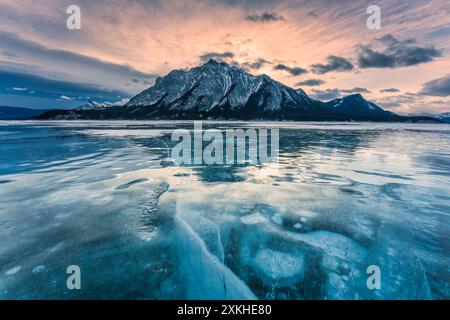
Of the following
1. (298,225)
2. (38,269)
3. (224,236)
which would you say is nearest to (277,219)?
(298,225)

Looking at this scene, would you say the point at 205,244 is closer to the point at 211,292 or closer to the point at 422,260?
the point at 211,292

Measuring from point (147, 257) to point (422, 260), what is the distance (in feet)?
20.7

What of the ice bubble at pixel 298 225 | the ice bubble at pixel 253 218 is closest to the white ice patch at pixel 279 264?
the ice bubble at pixel 298 225

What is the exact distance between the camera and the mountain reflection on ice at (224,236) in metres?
4.55

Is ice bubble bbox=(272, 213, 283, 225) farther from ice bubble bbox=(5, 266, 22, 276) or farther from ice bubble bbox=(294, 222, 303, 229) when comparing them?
ice bubble bbox=(5, 266, 22, 276)

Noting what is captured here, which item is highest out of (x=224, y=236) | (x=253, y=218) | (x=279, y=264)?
(x=253, y=218)

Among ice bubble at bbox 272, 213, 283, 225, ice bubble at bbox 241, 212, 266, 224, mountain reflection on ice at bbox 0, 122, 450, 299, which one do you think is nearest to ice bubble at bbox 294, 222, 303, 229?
mountain reflection on ice at bbox 0, 122, 450, 299

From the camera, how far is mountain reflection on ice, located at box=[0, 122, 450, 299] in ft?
14.9

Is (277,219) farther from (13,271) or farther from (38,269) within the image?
(13,271)

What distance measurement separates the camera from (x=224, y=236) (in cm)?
634

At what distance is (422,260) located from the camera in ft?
17.2

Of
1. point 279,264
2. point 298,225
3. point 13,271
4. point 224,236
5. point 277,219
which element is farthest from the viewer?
point 277,219

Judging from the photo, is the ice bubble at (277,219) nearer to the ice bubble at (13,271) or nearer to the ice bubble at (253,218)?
the ice bubble at (253,218)
